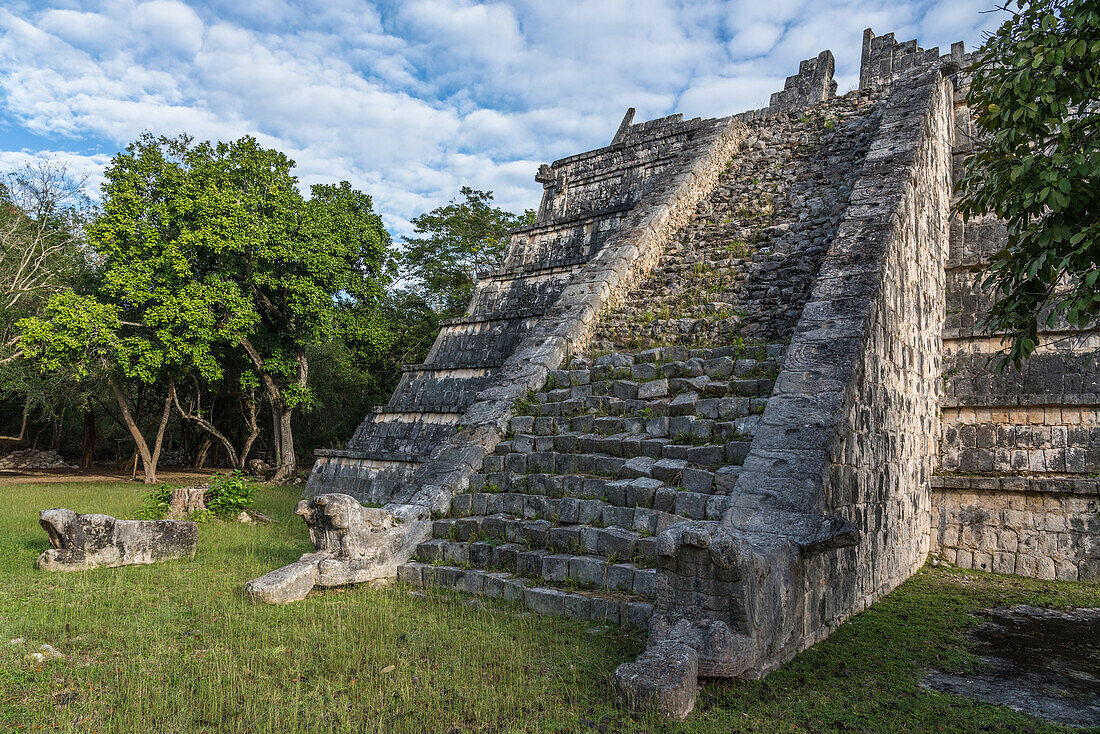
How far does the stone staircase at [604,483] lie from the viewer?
217 inches

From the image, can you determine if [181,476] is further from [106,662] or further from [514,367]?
[106,662]

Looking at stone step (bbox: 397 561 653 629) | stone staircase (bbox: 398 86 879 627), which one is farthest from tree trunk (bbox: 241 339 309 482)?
stone step (bbox: 397 561 653 629)

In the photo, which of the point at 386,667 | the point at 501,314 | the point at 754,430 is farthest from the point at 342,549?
the point at 501,314

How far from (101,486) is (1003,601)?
18.6 m

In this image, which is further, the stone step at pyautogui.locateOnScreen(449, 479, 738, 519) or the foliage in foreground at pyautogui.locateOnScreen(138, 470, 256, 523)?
the foliage in foreground at pyautogui.locateOnScreen(138, 470, 256, 523)

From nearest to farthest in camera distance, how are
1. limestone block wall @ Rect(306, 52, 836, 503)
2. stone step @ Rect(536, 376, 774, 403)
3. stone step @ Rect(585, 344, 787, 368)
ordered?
stone step @ Rect(536, 376, 774, 403) → stone step @ Rect(585, 344, 787, 368) → limestone block wall @ Rect(306, 52, 836, 503)

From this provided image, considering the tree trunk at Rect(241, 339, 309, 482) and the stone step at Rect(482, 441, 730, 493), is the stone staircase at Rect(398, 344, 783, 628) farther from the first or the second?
the tree trunk at Rect(241, 339, 309, 482)

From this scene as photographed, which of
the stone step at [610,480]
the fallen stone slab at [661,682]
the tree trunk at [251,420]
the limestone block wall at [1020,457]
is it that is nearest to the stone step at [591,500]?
the stone step at [610,480]

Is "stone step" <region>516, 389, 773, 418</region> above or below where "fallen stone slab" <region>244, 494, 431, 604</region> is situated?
above

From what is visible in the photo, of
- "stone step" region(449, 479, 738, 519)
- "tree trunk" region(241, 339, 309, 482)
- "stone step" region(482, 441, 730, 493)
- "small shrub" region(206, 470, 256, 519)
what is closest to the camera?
"stone step" region(449, 479, 738, 519)

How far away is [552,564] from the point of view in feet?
18.8

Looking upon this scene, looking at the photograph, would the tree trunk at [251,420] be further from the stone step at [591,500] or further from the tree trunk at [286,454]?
the stone step at [591,500]

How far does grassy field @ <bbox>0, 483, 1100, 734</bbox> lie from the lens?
3.57 meters

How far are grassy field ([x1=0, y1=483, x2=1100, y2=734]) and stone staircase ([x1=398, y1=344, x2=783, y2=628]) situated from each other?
0.43 meters
